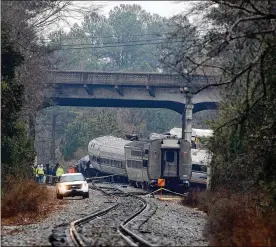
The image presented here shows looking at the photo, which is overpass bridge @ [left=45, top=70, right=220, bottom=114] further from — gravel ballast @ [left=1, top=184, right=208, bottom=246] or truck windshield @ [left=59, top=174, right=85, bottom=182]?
gravel ballast @ [left=1, top=184, right=208, bottom=246]

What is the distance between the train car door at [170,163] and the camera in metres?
54.5

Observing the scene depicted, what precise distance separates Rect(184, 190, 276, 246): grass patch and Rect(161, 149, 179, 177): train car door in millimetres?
26044

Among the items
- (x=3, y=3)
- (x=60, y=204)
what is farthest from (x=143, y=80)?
(x=3, y=3)

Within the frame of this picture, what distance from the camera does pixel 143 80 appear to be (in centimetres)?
6550

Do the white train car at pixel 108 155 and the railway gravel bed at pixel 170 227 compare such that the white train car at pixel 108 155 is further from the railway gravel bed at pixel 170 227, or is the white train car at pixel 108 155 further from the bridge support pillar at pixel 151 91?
the railway gravel bed at pixel 170 227

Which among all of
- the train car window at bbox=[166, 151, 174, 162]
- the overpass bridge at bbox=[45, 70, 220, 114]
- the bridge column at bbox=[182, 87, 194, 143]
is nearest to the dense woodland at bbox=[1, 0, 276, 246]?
the train car window at bbox=[166, 151, 174, 162]

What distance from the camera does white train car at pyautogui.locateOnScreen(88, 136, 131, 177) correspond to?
65.2 meters

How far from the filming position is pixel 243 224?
65.3 feet

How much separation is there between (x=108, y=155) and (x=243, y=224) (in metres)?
49.8

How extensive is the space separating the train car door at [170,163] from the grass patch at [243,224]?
85.4 ft

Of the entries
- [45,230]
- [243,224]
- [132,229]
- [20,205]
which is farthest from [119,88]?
[243,224]

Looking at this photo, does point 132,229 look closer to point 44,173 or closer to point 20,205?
point 20,205

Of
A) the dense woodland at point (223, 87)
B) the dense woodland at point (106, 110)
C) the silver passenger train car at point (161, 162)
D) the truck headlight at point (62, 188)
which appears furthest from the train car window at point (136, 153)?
the truck headlight at point (62, 188)

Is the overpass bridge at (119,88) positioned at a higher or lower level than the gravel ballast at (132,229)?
higher
